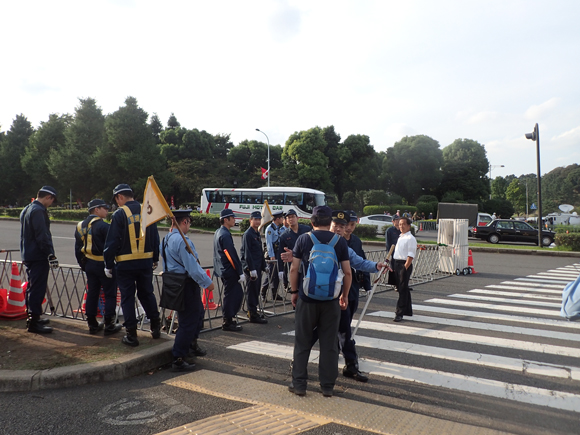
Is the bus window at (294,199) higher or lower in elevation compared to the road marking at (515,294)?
higher

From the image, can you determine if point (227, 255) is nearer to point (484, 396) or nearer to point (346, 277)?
point (346, 277)

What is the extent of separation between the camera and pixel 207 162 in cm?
5266

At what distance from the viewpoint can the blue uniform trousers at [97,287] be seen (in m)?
5.89

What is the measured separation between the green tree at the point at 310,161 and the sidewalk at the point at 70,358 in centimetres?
4651

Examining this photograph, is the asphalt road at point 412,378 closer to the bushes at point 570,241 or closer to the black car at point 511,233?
the bushes at point 570,241

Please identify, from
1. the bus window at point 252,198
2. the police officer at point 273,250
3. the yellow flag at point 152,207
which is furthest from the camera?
the bus window at point 252,198

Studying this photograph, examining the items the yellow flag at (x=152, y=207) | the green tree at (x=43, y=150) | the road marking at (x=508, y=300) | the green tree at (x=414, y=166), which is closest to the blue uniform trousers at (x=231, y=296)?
the yellow flag at (x=152, y=207)

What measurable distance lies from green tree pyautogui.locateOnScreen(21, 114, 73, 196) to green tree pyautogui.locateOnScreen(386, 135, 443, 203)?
39.2 metres

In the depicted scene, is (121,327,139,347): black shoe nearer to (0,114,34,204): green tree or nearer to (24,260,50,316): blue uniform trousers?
(24,260,50,316): blue uniform trousers

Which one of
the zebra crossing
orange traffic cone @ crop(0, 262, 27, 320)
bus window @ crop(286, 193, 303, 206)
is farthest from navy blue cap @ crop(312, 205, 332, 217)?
bus window @ crop(286, 193, 303, 206)

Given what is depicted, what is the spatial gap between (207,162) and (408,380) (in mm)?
49842

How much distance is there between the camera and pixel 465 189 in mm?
57438

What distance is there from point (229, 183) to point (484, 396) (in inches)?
1966

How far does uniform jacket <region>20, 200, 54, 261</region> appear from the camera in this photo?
5.87m
